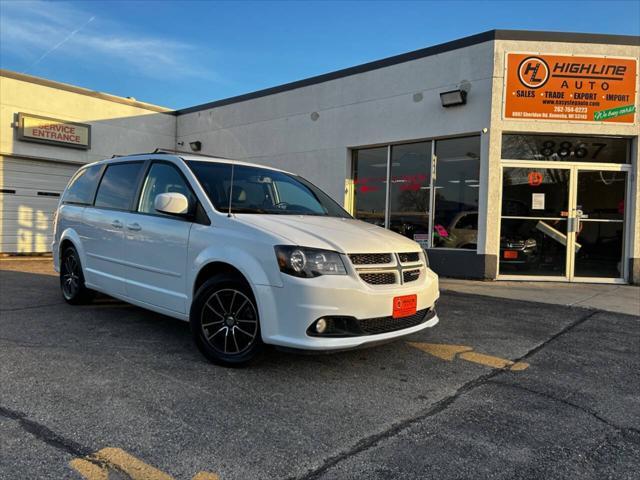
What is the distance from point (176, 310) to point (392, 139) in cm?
792

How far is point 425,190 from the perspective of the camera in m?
10.7

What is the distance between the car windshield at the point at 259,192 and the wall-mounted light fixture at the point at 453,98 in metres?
5.77

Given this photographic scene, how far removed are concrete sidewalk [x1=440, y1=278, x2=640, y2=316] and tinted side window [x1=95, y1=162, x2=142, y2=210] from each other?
5600mm

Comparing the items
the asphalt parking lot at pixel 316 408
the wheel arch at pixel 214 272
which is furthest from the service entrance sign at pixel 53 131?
the wheel arch at pixel 214 272

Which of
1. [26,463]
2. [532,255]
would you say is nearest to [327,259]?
[26,463]

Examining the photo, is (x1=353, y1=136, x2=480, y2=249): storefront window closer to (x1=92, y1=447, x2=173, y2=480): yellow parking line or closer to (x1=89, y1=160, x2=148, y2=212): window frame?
(x1=89, y1=160, x2=148, y2=212): window frame

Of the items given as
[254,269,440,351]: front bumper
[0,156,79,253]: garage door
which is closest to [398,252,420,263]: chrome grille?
[254,269,440,351]: front bumper

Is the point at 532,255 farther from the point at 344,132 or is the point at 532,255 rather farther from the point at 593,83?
the point at 344,132

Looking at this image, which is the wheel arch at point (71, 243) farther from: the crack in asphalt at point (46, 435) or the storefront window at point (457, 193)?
the storefront window at point (457, 193)

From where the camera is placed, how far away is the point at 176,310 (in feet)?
14.2

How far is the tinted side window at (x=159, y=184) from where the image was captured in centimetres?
456

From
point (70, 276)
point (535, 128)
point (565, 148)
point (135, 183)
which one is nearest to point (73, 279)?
point (70, 276)

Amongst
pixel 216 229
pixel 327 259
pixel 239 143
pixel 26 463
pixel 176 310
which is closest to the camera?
pixel 26 463

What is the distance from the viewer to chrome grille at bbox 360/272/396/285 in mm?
3695
